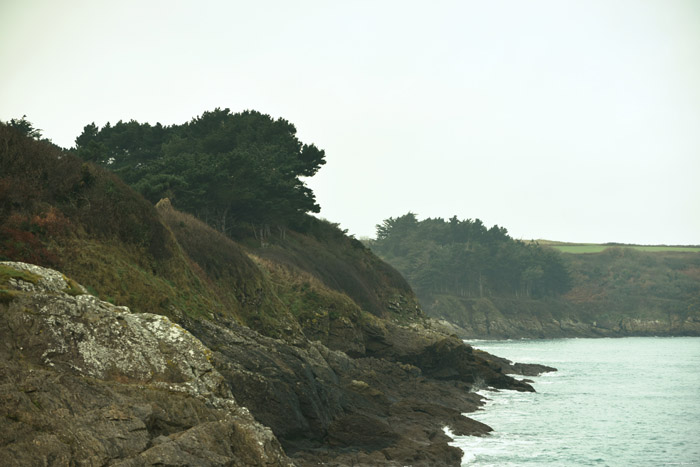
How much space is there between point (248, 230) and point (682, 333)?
128814 mm

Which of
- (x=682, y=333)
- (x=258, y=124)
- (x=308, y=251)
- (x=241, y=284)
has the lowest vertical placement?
(x=682, y=333)

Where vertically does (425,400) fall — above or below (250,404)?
below

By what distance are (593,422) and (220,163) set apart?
2915 centimetres

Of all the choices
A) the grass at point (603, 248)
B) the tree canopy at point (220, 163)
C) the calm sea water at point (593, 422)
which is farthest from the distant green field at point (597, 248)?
the tree canopy at point (220, 163)

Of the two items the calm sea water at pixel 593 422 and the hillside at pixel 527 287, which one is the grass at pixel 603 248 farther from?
the calm sea water at pixel 593 422

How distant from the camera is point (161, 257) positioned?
68.4ft

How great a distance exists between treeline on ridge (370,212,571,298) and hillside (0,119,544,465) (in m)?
95.2

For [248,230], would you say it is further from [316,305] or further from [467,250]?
[467,250]

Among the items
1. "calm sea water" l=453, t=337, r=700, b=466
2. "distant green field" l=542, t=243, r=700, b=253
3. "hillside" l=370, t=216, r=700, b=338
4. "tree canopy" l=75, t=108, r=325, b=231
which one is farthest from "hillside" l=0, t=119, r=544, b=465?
"distant green field" l=542, t=243, r=700, b=253

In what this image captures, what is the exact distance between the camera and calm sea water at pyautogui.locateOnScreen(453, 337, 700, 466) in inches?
877

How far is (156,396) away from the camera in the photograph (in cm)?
1054

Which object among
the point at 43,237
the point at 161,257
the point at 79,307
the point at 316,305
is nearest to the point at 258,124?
the point at 316,305

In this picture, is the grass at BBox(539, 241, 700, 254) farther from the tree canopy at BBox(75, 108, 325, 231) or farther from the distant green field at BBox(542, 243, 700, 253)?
the tree canopy at BBox(75, 108, 325, 231)

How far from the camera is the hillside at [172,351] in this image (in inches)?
362
